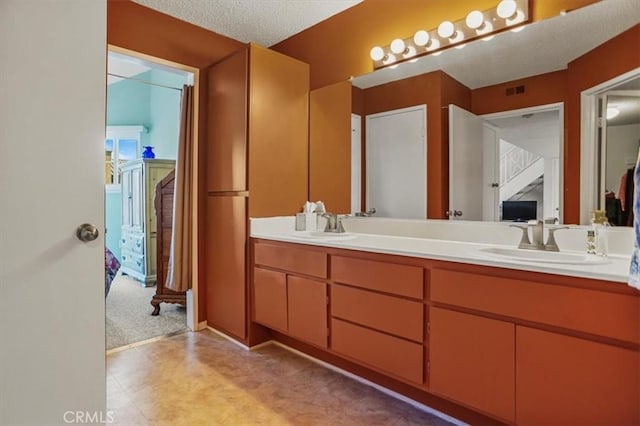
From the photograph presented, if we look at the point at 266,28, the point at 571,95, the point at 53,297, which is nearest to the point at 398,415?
the point at 53,297

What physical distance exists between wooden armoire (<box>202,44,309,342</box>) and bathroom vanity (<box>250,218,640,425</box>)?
0.48m

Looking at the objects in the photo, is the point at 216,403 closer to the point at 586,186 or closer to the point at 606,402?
the point at 606,402

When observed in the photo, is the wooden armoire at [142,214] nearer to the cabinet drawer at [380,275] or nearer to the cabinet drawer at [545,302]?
the cabinet drawer at [380,275]

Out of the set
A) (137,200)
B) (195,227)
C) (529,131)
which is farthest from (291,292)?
(137,200)

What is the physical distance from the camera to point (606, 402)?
3.91 ft

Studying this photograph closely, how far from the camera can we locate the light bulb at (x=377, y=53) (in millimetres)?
2424

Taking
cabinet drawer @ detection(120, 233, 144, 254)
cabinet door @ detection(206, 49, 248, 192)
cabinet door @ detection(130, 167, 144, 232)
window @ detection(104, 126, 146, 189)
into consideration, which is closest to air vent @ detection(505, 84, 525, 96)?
cabinet door @ detection(206, 49, 248, 192)

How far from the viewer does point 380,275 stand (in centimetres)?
180

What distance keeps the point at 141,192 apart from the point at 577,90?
4360 millimetres

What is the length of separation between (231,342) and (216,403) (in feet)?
2.69

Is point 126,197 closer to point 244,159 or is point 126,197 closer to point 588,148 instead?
point 244,159

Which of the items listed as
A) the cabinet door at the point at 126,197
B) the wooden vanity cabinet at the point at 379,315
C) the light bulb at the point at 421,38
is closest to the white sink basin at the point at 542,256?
the wooden vanity cabinet at the point at 379,315

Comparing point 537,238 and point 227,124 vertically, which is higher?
point 227,124

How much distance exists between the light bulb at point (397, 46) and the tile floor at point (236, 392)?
82.8 inches
